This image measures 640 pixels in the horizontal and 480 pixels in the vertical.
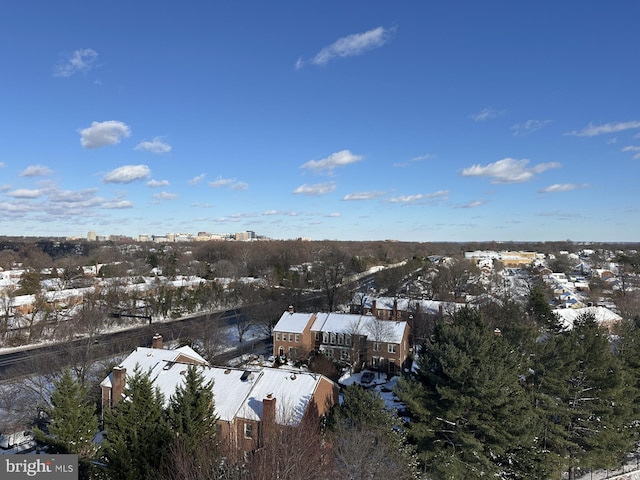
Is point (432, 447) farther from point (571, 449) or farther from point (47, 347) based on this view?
point (47, 347)

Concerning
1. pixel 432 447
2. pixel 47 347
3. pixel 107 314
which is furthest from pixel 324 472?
pixel 107 314

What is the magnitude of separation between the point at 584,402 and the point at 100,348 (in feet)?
141

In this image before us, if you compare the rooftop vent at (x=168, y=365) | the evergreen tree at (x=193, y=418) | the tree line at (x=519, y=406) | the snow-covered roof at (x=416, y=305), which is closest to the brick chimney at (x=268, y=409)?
the evergreen tree at (x=193, y=418)

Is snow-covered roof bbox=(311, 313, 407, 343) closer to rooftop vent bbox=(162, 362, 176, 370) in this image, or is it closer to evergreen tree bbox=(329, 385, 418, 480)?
rooftop vent bbox=(162, 362, 176, 370)

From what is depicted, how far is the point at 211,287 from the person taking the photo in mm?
73875

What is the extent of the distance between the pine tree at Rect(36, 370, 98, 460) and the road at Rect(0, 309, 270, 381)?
654 inches

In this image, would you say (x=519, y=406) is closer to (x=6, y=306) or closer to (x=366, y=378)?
(x=366, y=378)

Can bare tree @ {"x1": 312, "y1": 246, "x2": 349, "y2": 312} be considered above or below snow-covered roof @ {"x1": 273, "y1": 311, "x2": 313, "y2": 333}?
above

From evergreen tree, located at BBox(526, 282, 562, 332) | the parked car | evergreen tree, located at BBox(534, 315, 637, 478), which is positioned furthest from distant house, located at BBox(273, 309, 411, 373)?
evergreen tree, located at BBox(534, 315, 637, 478)

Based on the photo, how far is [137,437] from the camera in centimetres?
1742

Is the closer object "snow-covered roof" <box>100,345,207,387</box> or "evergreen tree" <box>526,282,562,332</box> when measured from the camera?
"snow-covered roof" <box>100,345,207,387</box>

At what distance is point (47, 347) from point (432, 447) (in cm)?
4538

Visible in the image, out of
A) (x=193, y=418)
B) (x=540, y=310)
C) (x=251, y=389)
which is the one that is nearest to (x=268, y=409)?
(x=251, y=389)

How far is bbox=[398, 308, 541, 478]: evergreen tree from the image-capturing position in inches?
746
